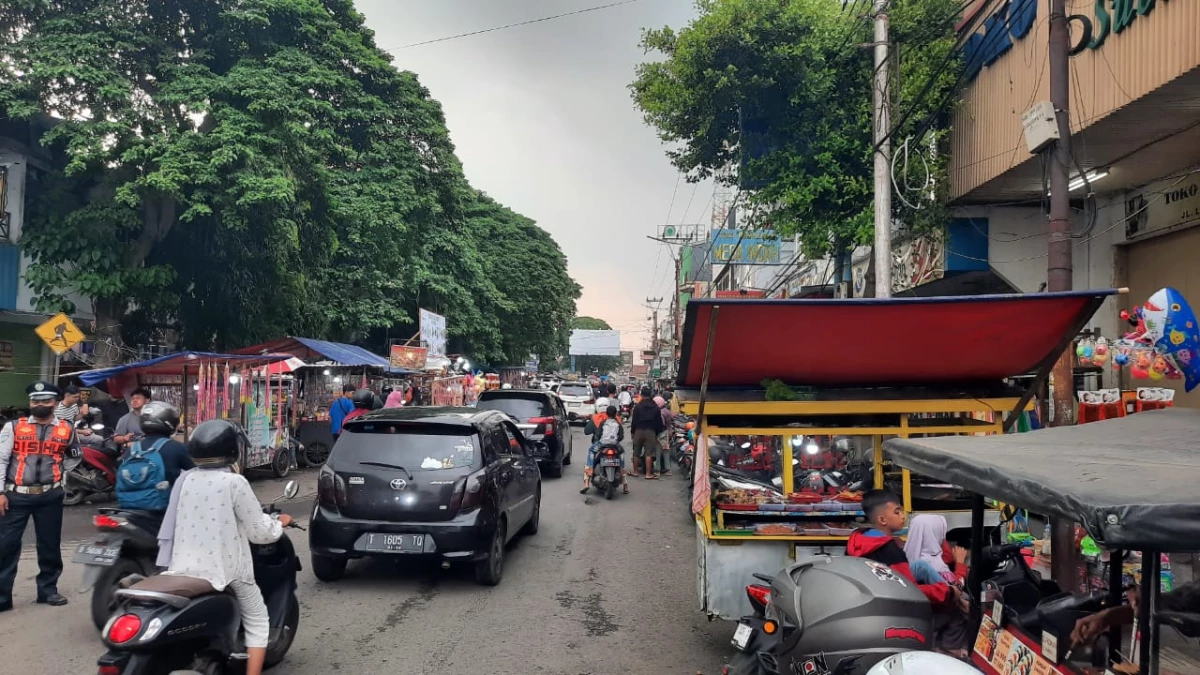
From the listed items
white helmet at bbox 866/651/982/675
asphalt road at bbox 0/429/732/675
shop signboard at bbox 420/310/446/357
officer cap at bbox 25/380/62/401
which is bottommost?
asphalt road at bbox 0/429/732/675

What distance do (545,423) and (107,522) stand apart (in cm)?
989

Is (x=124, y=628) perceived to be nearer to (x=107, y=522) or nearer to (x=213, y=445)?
(x=213, y=445)

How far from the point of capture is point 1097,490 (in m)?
2.39

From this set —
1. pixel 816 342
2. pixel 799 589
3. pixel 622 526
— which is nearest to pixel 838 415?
pixel 816 342

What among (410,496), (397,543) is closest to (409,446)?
(410,496)

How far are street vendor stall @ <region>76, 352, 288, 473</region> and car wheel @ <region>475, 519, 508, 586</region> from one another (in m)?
7.31

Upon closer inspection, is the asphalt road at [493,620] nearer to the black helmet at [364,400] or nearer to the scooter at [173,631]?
the scooter at [173,631]

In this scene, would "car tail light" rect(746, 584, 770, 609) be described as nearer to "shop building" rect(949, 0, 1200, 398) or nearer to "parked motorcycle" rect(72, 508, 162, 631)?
"parked motorcycle" rect(72, 508, 162, 631)

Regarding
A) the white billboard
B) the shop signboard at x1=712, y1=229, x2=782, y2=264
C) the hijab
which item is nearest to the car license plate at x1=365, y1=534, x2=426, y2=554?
the hijab

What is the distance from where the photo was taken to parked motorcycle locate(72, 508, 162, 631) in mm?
4992

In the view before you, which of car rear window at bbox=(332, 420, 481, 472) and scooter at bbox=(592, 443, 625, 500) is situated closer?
car rear window at bbox=(332, 420, 481, 472)

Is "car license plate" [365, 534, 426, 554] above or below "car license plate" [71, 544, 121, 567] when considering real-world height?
below

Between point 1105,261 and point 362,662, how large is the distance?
500 inches

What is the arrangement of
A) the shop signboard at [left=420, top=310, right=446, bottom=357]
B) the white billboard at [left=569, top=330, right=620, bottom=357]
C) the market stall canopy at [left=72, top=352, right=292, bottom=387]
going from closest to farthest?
the market stall canopy at [left=72, top=352, right=292, bottom=387] < the shop signboard at [left=420, top=310, right=446, bottom=357] < the white billboard at [left=569, top=330, right=620, bottom=357]
